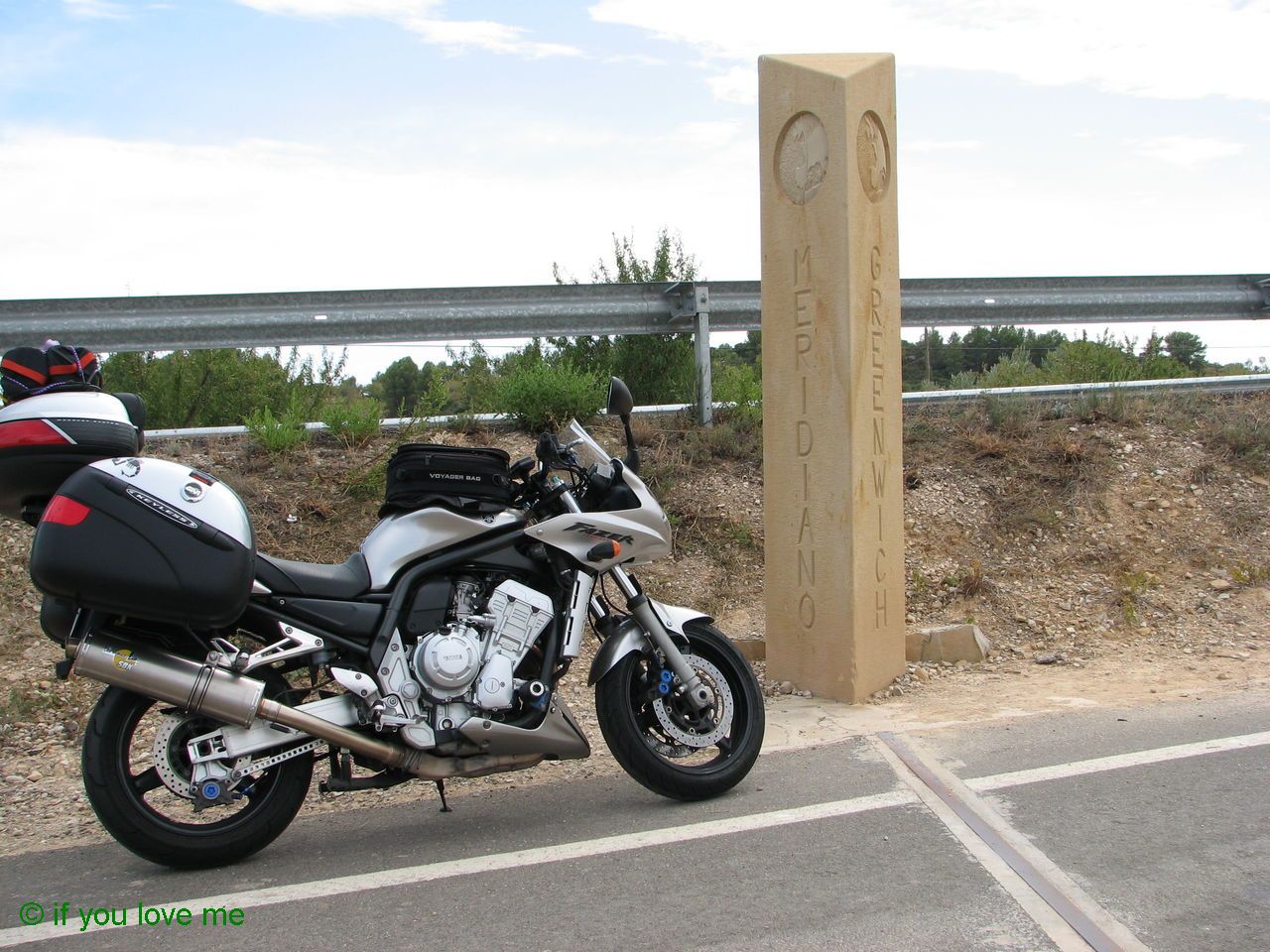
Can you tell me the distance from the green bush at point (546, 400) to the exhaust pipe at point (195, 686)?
4458 millimetres

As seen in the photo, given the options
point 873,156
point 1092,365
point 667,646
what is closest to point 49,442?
point 667,646

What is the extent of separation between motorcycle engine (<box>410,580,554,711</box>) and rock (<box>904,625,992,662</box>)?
331 centimetres

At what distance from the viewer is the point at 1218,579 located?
7.82 m

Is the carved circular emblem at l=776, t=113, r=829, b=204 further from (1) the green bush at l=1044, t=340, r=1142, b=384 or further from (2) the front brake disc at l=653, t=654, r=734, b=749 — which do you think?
(1) the green bush at l=1044, t=340, r=1142, b=384

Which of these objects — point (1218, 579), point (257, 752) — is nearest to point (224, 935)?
point (257, 752)

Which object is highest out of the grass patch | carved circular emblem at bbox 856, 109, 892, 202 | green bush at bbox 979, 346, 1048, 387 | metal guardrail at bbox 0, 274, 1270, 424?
carved circular emblem at bbox 856, 109, 892, 202

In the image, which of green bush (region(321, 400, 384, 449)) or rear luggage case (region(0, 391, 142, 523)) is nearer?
rear luggage case (region(0, 391, 142, 523))

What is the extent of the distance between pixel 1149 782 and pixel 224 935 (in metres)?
3.44

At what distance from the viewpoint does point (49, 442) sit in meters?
3.68

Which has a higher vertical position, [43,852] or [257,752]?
[257,752]

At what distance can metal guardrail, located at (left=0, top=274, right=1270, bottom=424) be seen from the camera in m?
7.66

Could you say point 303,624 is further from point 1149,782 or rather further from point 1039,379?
point 1039,379

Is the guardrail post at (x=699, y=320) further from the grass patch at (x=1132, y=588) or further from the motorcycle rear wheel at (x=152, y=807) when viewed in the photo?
the motorcycle rear wheel at (x=152, y=807)

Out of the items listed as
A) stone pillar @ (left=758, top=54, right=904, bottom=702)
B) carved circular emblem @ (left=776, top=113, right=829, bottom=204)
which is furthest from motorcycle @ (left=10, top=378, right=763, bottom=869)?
carved circular emblem @ (left=776, top=113, right=829, bottom=204)
